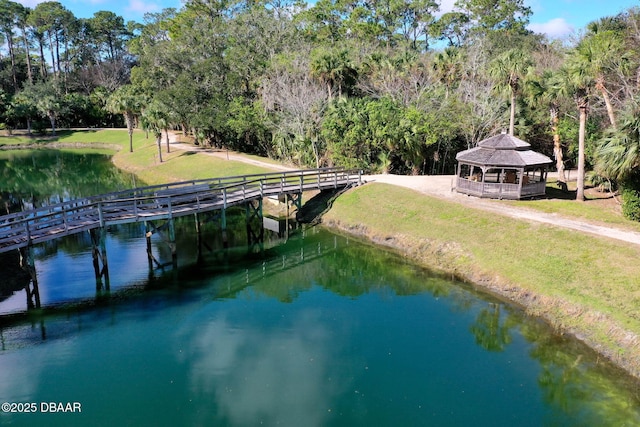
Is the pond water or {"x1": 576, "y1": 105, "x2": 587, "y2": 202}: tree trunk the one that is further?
{"x1": 576, "y1": 105, "x2": 587, "y2": 202}: tree trunk

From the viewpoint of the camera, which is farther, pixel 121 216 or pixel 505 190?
pixel 505 190

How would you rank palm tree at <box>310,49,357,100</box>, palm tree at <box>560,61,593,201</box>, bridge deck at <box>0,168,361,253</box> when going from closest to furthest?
bridge deck at <box>0,168,361,253</box>
palm tree at <box>560,61,593,201</box>
palm tree at <box>310,49,357,100</box>

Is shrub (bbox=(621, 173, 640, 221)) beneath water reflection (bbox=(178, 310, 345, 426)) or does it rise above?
above

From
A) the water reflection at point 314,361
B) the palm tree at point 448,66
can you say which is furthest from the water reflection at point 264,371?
the palm tree at point 448,66

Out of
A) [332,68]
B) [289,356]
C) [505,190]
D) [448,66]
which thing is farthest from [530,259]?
[448,66]

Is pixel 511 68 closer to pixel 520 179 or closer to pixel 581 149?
pixel 581 149

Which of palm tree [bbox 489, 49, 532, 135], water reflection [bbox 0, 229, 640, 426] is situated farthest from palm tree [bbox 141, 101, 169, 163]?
palm tree [bbox 489, 49, 532, 135]

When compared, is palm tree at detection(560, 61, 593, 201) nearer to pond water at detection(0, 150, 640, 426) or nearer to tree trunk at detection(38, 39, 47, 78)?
pond water at detection(0, 150, 640, 426)
